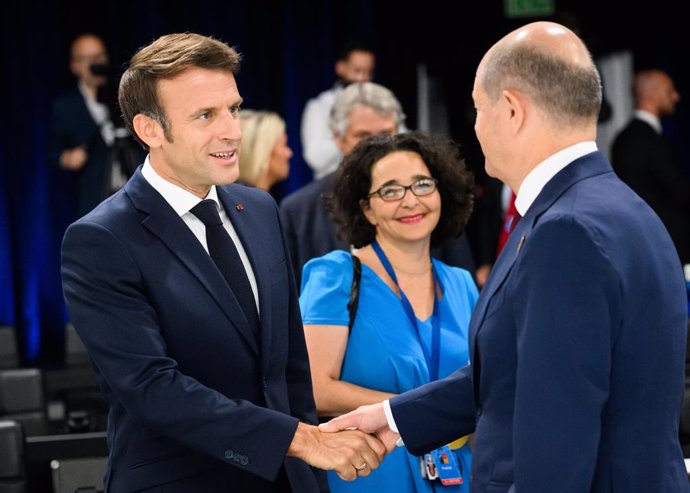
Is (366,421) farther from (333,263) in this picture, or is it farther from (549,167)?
(549,167)

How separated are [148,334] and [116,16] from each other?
677 cm

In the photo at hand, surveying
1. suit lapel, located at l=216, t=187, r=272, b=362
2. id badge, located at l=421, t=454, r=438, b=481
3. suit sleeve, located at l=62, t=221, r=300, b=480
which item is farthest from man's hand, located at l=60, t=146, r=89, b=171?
suit sleeve, located at l=62, t=221, r=300, b=480

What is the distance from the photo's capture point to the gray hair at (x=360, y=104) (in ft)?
15.5

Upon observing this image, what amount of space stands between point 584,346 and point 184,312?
0.88 meters

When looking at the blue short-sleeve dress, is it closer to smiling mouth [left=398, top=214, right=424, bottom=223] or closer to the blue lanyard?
the blue lanyard

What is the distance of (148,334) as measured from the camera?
7.75 feet

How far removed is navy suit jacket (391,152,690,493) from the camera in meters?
1.91

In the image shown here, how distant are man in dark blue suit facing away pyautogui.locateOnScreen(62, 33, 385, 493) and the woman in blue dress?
1.90ft

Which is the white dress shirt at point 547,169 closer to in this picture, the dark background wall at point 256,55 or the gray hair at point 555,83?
the gray hair at point 555,83

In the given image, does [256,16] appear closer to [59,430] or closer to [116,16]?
[116,16]

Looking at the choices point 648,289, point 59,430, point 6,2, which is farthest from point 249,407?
point 6,2

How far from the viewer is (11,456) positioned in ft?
11.8

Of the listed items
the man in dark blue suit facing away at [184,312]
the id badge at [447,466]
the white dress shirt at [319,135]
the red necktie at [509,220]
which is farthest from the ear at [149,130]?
the white dress shirt at [319,135]

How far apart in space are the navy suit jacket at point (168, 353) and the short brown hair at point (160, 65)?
17 centimetres
